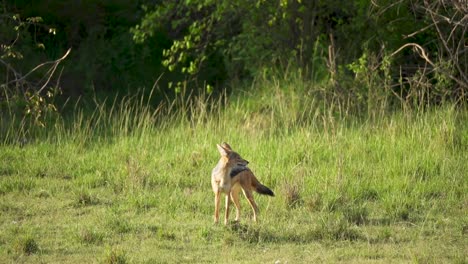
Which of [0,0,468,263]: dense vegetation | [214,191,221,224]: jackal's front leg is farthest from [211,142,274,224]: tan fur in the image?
[0,0,468,263]: dense vegetation

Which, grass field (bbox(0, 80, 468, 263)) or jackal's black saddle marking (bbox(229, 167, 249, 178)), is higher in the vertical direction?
jackal's black saddle marking (bbox(229, 167, 249, 178))

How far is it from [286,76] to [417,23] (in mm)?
2228

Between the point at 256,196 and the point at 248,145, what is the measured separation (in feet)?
6.38

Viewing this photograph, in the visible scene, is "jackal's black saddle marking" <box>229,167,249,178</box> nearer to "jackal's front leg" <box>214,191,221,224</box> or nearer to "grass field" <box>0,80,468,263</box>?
"jackal's front leg" <box>214,191,221,224</box>

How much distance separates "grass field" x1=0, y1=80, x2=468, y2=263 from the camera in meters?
7.79

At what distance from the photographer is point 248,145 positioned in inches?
455

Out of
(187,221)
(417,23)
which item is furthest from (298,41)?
(187,221)

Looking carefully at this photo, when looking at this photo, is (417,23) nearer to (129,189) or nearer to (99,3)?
(99,3)

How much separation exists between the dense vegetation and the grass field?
2 centimetres

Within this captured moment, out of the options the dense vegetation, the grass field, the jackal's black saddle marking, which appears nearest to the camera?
the grass field

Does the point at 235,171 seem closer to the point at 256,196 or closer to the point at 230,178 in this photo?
the point at 230,178

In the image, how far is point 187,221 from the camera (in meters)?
8.73

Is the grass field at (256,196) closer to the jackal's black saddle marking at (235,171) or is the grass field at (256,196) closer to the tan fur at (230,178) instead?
the tan fur at (230,178)

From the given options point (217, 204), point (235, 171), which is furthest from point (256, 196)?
point (235, 171)
